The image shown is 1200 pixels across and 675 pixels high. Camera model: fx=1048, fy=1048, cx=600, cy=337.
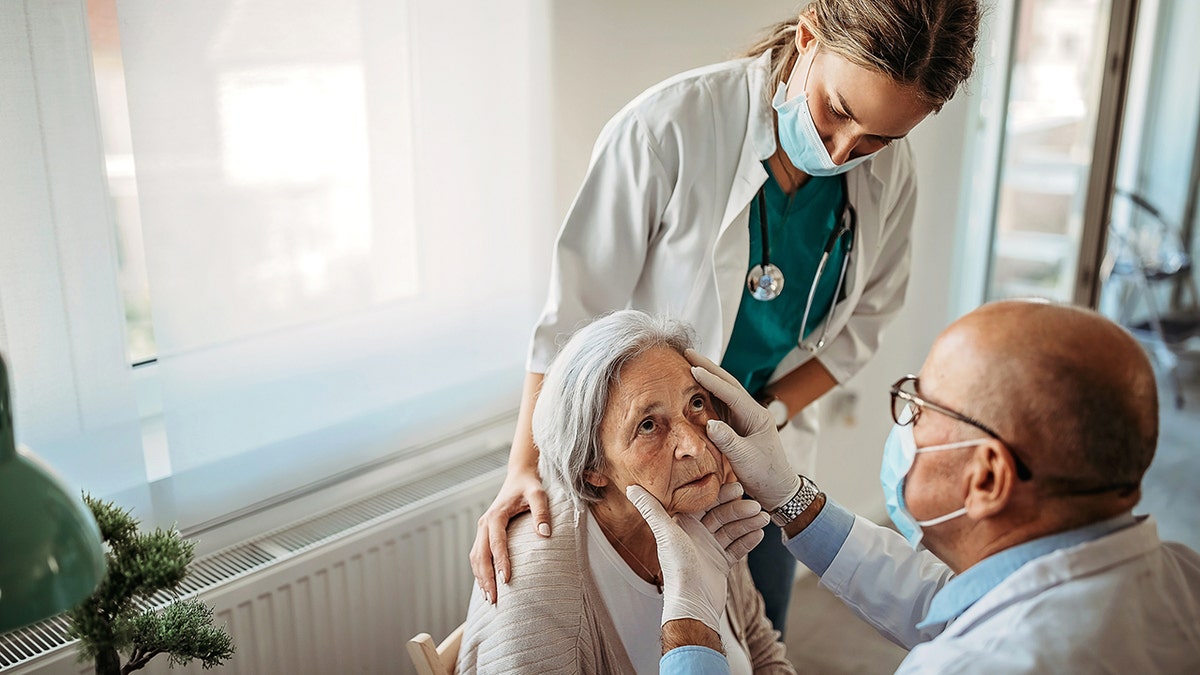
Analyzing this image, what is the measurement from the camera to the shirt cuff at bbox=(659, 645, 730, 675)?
1.31 m

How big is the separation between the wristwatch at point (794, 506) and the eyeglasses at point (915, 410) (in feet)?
1.06

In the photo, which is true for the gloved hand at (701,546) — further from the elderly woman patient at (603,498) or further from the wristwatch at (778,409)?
the wristwatch at (778,409)

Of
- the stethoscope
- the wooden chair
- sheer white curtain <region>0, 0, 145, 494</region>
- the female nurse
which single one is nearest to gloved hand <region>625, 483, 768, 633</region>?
the female nurse

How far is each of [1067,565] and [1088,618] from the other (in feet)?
0.19

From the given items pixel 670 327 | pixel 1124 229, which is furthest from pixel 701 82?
pixel 1124 229

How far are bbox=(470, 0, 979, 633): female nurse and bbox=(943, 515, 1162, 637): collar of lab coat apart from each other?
50cm

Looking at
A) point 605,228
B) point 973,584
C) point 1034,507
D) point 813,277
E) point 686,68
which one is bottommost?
point 973,584

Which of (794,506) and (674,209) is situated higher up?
(674,209)

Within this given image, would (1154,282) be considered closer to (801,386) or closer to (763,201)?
(801,386)

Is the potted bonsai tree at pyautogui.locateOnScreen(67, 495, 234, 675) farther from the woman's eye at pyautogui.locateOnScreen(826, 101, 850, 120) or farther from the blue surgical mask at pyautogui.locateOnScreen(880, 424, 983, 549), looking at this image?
the woman's eye at pyautogui.locateOnScreen(826, 101, 850, 120)

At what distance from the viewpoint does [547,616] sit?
1.51 metres

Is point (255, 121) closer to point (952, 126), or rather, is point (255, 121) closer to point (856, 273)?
point (856, 273)

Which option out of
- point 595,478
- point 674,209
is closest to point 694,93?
point 674,209

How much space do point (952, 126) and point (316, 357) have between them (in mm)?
2160
